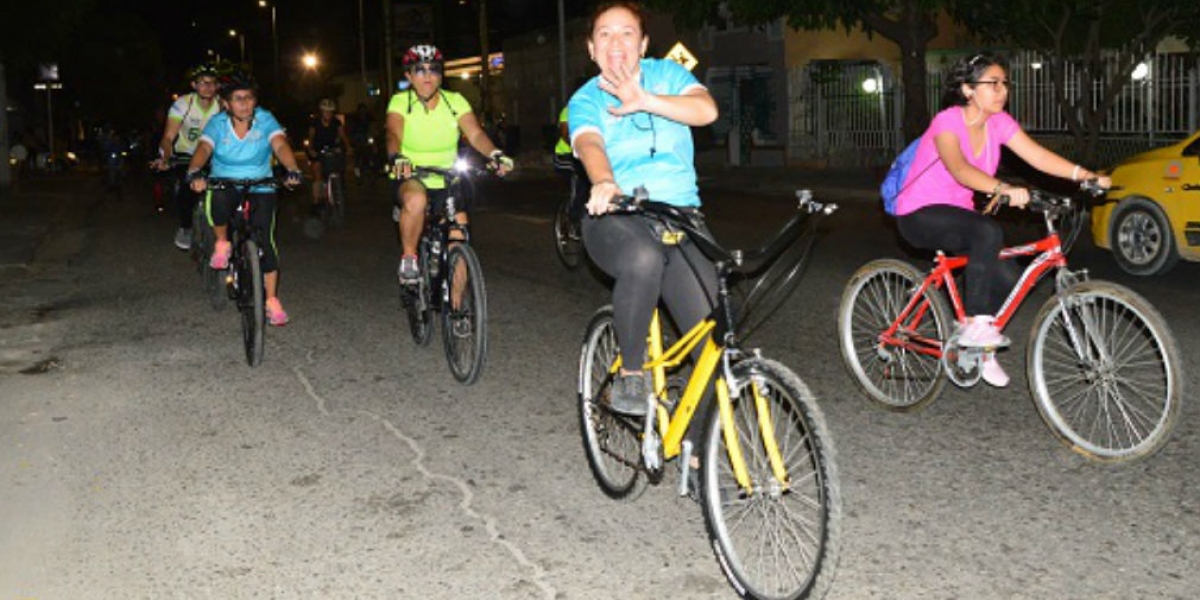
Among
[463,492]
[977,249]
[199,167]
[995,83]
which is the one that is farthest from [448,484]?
[199,167]

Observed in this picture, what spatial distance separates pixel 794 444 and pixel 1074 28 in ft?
89.6

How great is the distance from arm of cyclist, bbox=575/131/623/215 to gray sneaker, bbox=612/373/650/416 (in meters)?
0.69

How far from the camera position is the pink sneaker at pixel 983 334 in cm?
619

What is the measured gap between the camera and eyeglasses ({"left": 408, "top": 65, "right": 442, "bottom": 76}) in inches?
324

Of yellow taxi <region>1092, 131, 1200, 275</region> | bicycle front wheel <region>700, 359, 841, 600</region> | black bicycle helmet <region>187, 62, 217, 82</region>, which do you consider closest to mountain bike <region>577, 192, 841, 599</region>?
bicycle front wheel <region>700, 359, 841, 600</region>

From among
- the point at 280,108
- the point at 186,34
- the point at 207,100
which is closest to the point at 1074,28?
the point at 207,100

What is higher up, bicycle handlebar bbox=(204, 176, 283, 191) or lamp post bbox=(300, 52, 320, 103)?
lamp post bbox=(300, 52, 320, 103)

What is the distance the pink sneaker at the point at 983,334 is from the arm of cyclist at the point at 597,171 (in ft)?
7.37

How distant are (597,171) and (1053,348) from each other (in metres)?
Result: 2.49

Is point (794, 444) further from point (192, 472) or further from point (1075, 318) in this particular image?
point (192, 472)

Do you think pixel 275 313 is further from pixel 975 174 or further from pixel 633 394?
pixel 975 174

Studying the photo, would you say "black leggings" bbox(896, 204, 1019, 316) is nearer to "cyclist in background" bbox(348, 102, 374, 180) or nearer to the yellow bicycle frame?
the yellow bicycle frame

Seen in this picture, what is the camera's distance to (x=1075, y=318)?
570 centimetres

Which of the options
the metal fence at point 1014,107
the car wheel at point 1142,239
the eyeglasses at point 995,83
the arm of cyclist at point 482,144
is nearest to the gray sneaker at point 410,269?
the arm of cyclist at point 482,144
